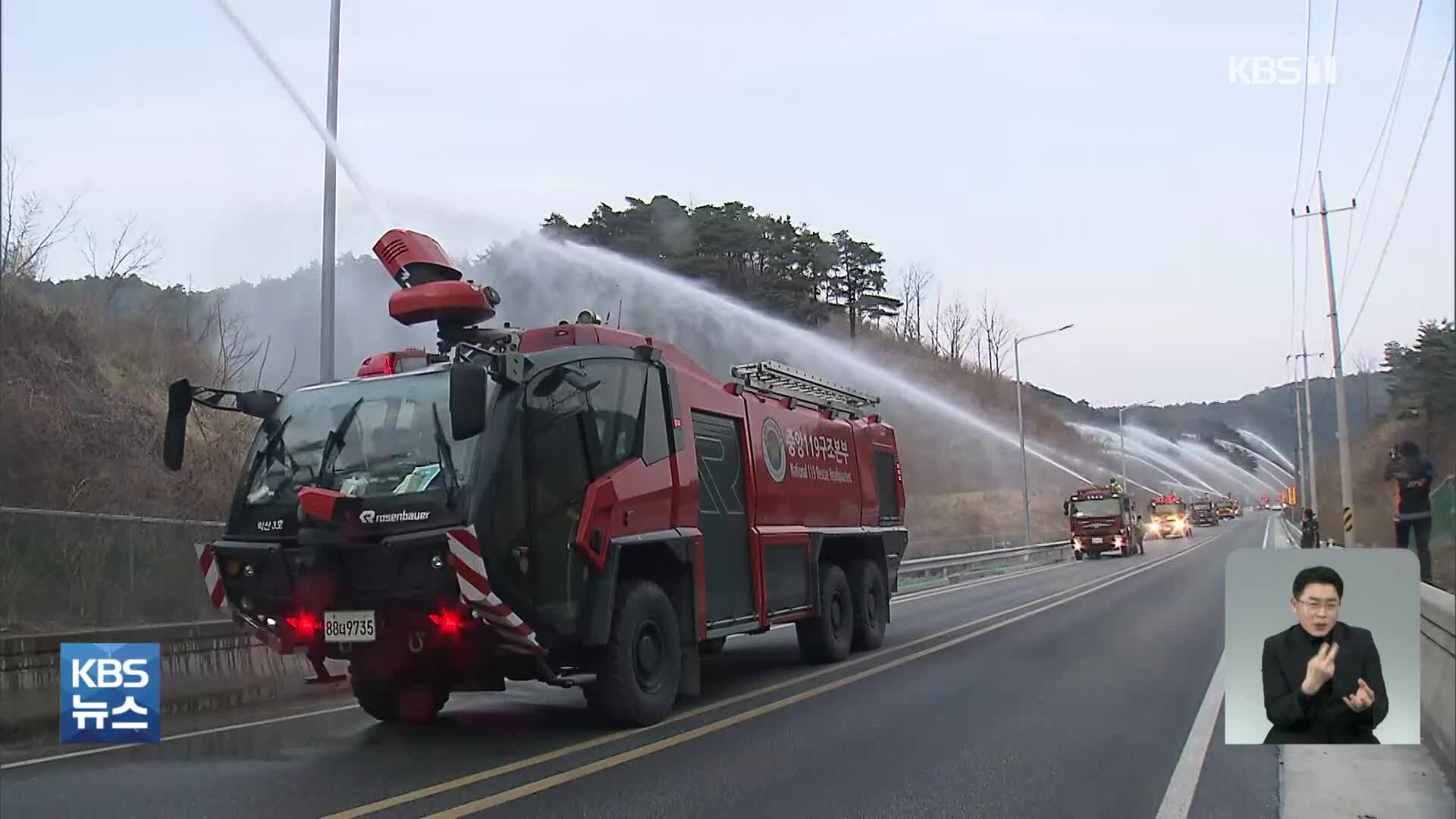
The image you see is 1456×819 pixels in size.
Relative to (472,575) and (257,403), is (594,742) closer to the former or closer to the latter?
(472,575)

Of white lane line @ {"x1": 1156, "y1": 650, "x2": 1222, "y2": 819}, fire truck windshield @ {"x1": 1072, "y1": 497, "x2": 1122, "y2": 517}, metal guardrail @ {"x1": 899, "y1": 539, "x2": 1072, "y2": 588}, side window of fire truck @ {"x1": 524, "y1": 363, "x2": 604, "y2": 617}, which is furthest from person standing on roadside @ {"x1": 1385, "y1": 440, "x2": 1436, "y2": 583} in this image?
fire truck windshield @ {"x1": 1072, "y1": 497, "x2": 1122, "y2": 517}

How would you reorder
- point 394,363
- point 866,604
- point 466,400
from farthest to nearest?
point 866,604 < point 394,363 < point 466,400

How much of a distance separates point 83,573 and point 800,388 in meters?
7.76

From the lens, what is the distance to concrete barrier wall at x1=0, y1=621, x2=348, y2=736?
914 cm

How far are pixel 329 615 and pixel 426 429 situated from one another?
4.60ft

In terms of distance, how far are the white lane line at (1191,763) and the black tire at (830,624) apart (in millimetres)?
4068

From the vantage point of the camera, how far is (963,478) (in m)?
83.6

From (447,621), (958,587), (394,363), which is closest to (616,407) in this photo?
(394,363)

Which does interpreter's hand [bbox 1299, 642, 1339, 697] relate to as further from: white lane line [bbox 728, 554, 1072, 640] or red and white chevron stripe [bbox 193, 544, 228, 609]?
white lane line [bbox 728, 554, 1072, 640]

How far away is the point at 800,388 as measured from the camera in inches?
517

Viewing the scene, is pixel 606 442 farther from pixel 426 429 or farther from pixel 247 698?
pixel 247 698

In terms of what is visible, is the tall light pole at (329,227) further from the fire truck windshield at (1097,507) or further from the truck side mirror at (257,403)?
the fire truck windshield at (1097,507)

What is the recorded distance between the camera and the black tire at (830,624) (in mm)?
12602

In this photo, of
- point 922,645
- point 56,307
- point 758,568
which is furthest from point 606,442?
point 56,307
